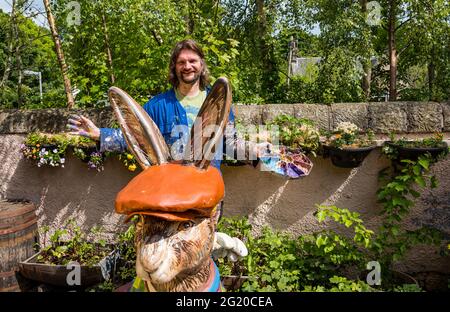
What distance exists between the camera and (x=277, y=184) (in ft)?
9.60

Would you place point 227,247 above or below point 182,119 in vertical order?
below

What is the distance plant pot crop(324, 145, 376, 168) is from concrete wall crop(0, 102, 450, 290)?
6.9 inches

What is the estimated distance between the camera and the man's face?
72.6 inches

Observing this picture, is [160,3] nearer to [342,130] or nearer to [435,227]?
[342,130]

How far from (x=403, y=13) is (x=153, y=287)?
458 cm

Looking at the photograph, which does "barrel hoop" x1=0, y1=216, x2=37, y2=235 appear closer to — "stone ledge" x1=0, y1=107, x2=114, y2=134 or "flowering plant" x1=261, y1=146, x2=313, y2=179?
"stone ledge" x1=0, y1=107, x2=114, y2=134

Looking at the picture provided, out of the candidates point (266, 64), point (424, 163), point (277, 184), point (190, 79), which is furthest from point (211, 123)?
point (266, 64)

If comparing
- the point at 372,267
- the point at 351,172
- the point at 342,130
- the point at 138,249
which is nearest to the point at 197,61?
the point at 138,249

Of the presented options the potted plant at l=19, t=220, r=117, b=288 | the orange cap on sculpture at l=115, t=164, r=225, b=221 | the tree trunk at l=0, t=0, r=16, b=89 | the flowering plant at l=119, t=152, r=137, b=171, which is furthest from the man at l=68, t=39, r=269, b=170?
the tree trunk at l=0, t=0, r=16, b=89

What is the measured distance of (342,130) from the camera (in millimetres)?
2623

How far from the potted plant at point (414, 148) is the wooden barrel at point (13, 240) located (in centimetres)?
284

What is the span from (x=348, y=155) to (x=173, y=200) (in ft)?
5.77

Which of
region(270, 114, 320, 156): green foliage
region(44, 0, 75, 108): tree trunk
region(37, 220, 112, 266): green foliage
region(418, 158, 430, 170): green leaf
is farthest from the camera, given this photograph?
region(44, 0, 75, 108): tree trunk

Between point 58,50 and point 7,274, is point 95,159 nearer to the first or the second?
point 7,274
